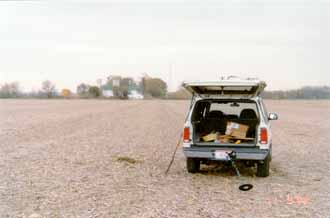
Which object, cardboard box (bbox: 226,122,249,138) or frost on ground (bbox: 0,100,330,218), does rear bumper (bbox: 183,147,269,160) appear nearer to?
frost on ground (bbox: 0,100,330,218)

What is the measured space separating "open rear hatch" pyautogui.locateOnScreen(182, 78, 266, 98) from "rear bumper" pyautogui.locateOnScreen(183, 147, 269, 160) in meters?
1.22

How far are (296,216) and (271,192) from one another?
62.5 inches

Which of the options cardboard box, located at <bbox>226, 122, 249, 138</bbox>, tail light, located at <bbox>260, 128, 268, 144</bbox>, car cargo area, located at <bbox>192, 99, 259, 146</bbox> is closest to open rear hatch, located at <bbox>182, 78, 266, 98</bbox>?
car cargo area, located at <bbox>192, 99, 259, 146</bbox>

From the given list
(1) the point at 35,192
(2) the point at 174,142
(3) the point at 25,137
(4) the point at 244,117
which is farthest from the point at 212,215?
(3) the point at 25,137

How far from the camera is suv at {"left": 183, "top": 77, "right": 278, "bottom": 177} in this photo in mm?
8812

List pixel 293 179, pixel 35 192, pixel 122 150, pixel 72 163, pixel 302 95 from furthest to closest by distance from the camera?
1. pixel 302 95
2. pixel 122 150
3. pixel 72 163
4. pixel 293 179
5. pixel 35 192

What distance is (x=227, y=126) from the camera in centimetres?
1005

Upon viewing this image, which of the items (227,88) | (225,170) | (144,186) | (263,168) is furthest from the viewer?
(225,170)

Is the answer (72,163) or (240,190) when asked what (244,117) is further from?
(72,163)

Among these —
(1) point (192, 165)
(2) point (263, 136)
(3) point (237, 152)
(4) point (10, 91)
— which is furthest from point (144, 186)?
(4) point (10, 91)

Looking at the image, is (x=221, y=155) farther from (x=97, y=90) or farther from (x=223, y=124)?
(x=97, y=90)

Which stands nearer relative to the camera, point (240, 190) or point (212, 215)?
point (212, 215)

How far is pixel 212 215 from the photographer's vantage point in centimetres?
635

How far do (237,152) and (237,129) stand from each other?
3.69ft
